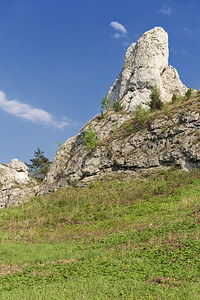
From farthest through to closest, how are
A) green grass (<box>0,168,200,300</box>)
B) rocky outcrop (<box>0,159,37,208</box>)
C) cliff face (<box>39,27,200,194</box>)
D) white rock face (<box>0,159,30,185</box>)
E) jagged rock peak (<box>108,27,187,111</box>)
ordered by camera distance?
jagged rock peak (<box>108,27,187,111</box>), white rock face (<box>0,159,30,185</box>), rocky outcrop (<box>0,159,37,208</box>), cliff face (<box>39,27,200,194</box>), green grass (<box>0,168,200,300</box>)

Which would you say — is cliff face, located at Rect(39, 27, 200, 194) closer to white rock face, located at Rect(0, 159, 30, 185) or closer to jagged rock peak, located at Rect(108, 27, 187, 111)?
jagged rock peak, located at Rect(108, 27, 187, 111)

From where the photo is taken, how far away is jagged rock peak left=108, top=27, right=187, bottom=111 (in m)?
52.7

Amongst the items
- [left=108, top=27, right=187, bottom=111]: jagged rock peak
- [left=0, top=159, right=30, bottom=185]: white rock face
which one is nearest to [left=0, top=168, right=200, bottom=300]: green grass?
[left=0, top=159, right=30, bottom=185]: white rock face

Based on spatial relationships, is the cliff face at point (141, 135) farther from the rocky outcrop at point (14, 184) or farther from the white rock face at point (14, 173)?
the white rock face at point (14, 173)

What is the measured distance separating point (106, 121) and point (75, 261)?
38.4 metres

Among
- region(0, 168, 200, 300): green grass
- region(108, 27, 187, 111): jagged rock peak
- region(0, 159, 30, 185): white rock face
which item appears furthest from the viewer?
region(108, 27, 187, 111): jagged rock peak

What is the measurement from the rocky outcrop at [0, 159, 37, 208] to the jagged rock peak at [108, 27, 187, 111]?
28.8 m

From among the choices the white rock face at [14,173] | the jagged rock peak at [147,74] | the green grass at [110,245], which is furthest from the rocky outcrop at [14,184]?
the jagged rock peak at [147,74]

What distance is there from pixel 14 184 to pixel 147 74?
40.4m

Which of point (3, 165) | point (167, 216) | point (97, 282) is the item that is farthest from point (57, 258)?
point (3, 165)

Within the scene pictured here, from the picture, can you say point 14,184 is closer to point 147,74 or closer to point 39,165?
point 39,165

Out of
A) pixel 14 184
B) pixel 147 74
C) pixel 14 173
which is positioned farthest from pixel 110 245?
pixel 147 74

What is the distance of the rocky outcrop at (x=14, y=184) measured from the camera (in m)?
44.2

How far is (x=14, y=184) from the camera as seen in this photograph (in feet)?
163
